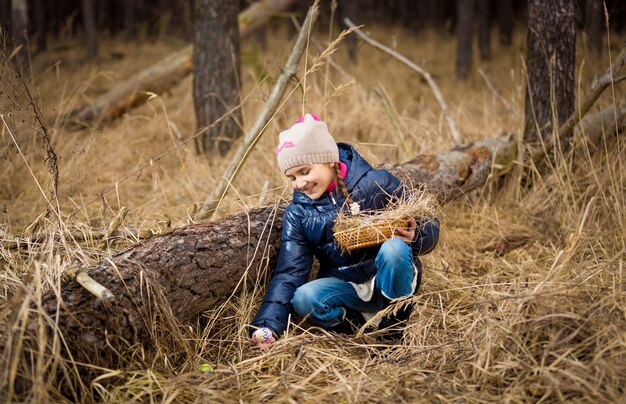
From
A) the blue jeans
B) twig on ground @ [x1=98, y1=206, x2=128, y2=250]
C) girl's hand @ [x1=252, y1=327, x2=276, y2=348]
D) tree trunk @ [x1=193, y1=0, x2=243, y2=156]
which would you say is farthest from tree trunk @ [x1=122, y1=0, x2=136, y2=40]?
girl's hand @ [x1=252, y1=327, x2=276, y2=348]

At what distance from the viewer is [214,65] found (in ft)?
16.9

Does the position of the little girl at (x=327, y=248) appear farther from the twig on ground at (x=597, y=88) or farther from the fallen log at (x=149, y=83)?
the fallen log at (x=149, y=83)

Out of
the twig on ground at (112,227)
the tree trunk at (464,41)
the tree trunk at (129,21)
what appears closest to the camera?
the twig on ground at (112,227)

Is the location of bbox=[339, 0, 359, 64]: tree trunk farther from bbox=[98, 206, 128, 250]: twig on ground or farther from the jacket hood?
bbox=[98, 206, 128, 250]: twig on ground

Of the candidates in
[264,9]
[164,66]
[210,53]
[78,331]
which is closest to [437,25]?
[264,9]

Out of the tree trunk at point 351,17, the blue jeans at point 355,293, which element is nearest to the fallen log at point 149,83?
the tree trunk at point 351,17

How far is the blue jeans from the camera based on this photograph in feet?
7.58

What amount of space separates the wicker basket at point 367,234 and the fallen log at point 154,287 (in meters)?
0.48

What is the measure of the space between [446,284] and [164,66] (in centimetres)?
484

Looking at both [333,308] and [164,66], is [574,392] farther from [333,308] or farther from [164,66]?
[164,66]

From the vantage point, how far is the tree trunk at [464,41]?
9.99 m

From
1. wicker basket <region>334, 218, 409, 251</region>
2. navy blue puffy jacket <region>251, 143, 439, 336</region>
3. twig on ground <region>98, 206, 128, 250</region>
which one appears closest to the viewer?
wicker basket <region>334, 218, 409, 251</region>

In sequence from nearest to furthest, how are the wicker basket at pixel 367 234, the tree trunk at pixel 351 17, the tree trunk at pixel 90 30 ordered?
1. the wicker basket at pixel 367 234
2. the tree trunk at pixel 351 17
3. the tree trunk at pixel 90 30

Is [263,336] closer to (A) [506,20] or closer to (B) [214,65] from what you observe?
(B) [214,65]
